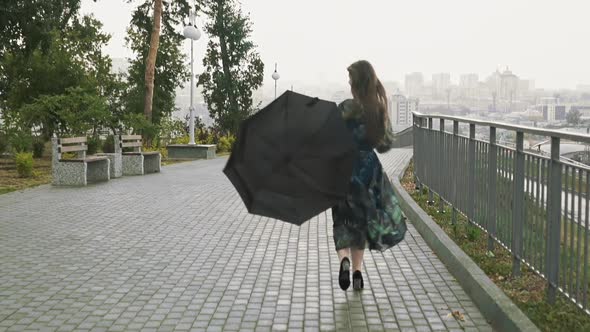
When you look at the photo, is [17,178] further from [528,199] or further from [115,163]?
[528,199]

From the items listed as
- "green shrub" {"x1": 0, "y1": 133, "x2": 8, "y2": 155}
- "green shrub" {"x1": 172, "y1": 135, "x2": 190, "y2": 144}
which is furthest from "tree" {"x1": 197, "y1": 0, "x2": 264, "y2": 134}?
"green shrub" {"x1": 0, "y1": 133, "x2": 8, "y2": 155}

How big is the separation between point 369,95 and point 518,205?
1.46 m

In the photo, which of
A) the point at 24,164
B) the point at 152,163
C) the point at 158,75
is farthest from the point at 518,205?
the point at 158,75

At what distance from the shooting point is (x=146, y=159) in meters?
19.4

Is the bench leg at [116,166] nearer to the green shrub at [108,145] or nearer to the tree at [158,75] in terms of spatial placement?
the green shrub at [108,145]

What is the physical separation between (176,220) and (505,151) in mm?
5205

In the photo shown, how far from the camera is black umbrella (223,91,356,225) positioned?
17.8 feet

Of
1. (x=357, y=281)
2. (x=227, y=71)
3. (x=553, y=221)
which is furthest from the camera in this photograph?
(x=227, y=71)

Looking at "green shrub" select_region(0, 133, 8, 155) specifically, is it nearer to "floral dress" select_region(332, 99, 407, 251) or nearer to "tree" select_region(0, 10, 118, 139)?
"tree" select_region(0, 10, 118, 139)

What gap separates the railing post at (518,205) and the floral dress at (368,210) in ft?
2.88

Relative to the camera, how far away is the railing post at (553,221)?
4879mm

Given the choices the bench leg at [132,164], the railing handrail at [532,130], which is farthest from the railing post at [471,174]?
the bench leg at [132,164]

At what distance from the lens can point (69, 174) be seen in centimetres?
1527

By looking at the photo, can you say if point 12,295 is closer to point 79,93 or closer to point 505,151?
point 505,151
